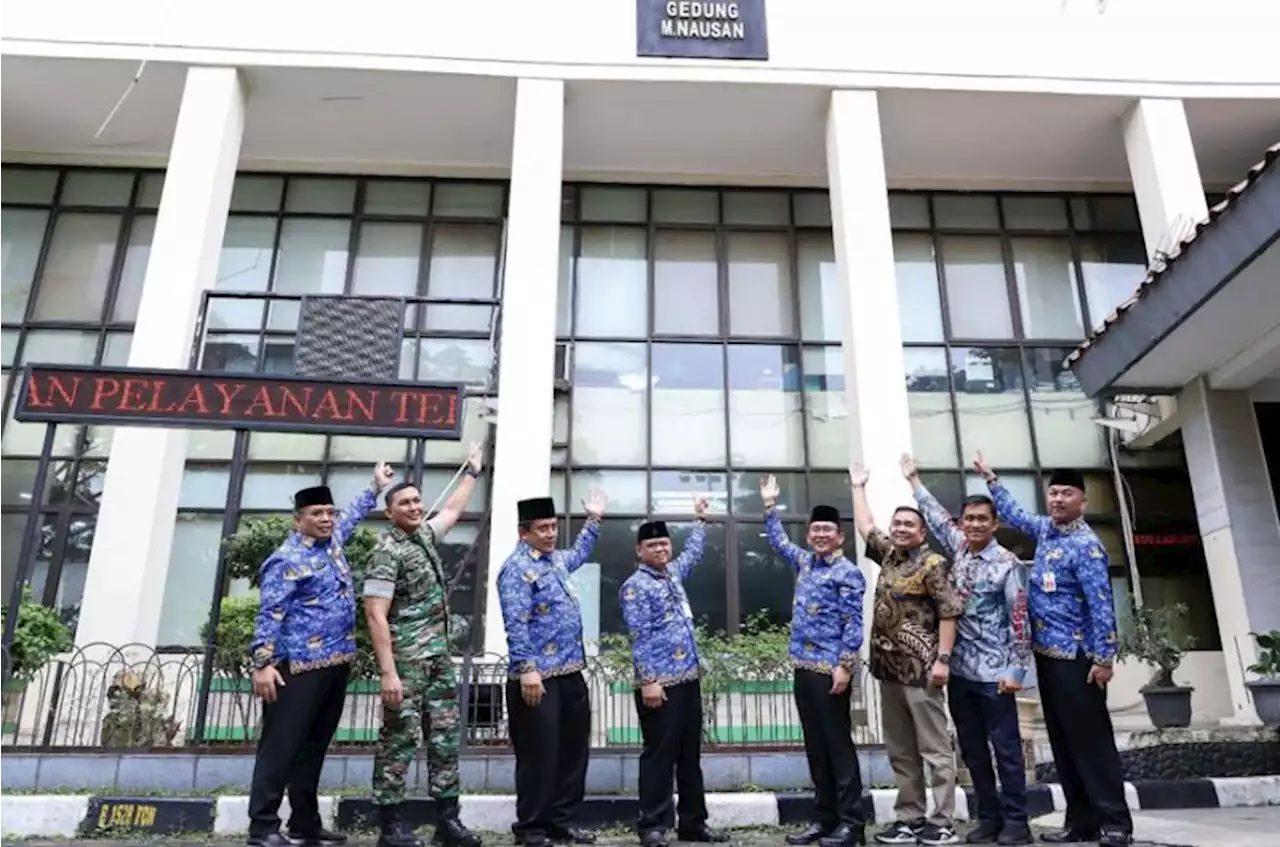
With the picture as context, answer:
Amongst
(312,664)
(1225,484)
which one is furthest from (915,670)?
(1225,484)

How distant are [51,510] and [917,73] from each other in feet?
42.0

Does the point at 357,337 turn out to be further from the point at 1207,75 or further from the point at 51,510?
the point at 1207,75

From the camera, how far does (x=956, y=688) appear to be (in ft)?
15.3

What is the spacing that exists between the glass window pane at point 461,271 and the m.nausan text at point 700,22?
389cm

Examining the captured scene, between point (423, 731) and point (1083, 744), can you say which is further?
point (423, 731)

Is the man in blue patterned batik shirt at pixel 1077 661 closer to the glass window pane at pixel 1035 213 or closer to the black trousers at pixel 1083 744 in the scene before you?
the black trousers at pixel 1083 744

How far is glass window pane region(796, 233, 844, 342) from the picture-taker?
1293cm

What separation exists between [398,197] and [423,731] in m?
10.4

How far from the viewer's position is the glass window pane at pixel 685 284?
1293 centimetres

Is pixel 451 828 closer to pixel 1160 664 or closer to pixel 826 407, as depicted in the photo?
pixel 1160 664

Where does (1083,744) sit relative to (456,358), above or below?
below

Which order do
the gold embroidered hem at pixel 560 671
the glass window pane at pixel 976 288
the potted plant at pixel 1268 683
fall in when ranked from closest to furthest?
the gold embroidered hem at pixel 560 671
the potted plant at pixel 1268 683
the glass window pane at pixel 976 288

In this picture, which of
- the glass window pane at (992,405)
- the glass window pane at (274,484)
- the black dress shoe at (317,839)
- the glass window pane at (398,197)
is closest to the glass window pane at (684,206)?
the glass window pane at (398,197)

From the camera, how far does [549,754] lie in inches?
172
